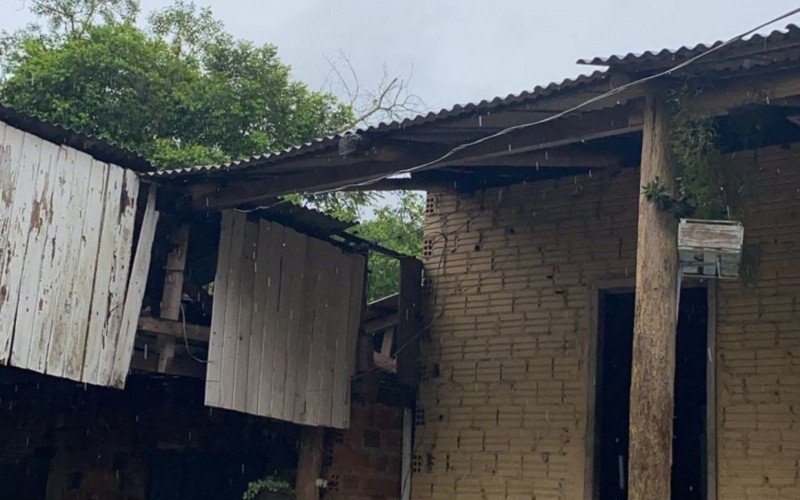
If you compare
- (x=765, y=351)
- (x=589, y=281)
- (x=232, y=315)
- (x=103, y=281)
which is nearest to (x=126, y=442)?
(x=232, y=315)

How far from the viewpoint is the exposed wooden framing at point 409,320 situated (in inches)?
441

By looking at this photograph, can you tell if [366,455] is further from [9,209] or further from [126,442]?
[9,209]

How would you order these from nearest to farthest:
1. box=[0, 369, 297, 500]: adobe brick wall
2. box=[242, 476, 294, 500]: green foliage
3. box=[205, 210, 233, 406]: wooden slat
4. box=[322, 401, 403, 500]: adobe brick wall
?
1. box=[205, 210, 233, 406]: wooden slat
2. box=[242, 476, 294, 500]: green foliage
3. box=[322, 401, 403, 500]: adobe brick wall
4. box=[0, 369, 297, 500]: adobe brick wall

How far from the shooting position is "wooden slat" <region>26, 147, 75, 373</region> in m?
8.27

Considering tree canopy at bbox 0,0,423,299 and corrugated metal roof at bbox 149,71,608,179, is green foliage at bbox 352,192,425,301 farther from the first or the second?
corrugated metal roof at bbox 149,71,608,179

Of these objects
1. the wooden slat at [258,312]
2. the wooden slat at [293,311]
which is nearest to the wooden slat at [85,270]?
the wooden slat at [258,312]

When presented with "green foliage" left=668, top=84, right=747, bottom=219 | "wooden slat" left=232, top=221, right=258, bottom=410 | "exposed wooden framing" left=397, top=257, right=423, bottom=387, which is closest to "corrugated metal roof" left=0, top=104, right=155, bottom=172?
"wooden slat" left=232, top=221, right=258, bottom=410

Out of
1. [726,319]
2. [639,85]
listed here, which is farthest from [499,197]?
[639,85]

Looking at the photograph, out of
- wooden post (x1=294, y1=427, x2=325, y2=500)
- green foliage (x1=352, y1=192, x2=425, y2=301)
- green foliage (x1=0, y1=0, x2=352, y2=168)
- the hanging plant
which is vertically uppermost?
green foliage (x1=0, y1=0, x2=352, y2=168)

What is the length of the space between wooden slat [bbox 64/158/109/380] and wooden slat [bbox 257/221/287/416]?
69.2 inches

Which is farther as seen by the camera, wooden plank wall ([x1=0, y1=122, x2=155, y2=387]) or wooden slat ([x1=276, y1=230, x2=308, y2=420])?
wooden slat ([x1=276, y1=230, x2=308, y2=420])

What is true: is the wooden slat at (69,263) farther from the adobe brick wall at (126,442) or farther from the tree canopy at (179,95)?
the tree canopy at (179,95)

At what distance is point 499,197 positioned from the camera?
1128cm

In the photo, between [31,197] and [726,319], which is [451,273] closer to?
[726,319]
